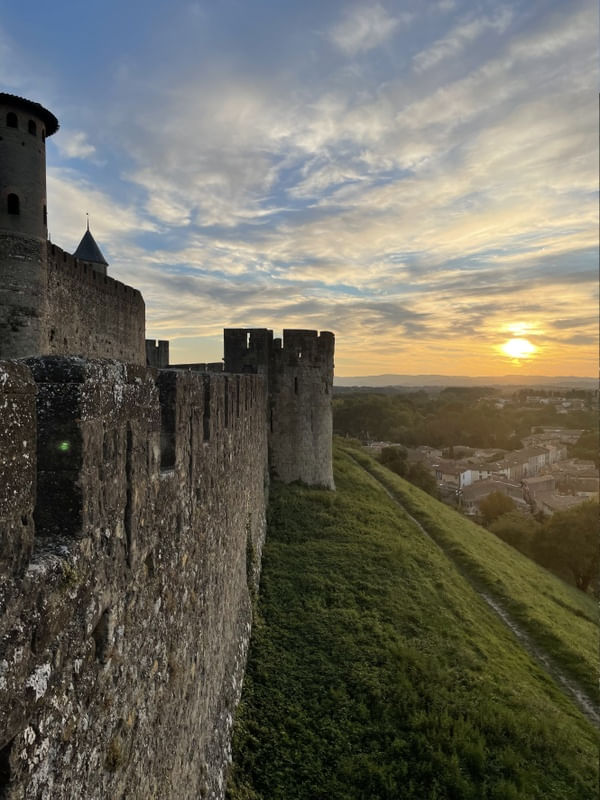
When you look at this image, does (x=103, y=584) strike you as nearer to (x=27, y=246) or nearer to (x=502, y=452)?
(x=27, y=246)

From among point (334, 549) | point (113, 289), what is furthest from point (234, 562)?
point (113, 289)

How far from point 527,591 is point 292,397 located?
12.2 metres

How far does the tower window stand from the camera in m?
15.9

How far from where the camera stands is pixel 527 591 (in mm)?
20781

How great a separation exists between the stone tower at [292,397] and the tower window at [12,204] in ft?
28.8

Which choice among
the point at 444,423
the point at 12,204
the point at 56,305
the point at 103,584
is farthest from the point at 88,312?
the point at 444,423

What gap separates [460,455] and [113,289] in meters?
62.8

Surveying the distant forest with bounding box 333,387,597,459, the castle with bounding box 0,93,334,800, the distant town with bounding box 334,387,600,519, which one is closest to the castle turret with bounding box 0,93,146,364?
the castle with bounding box 0,93,334,800

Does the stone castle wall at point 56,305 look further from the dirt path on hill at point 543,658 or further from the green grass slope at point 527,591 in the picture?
the green grass slope at point 527,591

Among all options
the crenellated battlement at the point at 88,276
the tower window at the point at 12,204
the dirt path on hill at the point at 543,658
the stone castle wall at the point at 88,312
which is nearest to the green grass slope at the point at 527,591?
the dirt path on hill at the point at 543,658

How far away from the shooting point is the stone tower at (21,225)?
51.7 ft

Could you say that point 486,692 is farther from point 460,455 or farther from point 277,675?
point 460,455

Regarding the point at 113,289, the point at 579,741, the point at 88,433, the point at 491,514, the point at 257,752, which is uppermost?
the point at 113,289

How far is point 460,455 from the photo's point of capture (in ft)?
249
